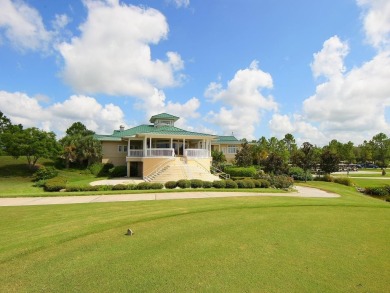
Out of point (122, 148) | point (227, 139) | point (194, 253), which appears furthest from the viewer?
point (227, 139)

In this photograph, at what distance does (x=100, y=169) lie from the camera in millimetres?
33625

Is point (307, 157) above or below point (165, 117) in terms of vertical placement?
below

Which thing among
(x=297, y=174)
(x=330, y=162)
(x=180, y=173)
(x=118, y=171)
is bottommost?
(x=297, y=174)

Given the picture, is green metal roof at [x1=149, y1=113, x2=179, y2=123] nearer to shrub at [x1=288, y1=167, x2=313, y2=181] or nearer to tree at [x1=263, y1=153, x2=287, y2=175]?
tree at [x1=263, y1=153, x2=287, y2=175]

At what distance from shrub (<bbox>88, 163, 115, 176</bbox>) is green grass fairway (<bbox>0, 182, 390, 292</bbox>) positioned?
23579 mm

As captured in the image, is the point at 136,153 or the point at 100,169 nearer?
the point at 136,153

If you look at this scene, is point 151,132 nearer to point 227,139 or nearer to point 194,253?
point 227,139

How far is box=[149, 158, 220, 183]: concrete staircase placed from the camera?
25.7m

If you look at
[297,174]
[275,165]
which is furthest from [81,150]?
[297,174]

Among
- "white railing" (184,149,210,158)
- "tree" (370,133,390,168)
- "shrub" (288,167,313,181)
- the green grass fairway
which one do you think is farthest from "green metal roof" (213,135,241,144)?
"tree" (370,133,390,168)

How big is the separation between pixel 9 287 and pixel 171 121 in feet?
114

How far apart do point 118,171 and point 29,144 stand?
9787 mm

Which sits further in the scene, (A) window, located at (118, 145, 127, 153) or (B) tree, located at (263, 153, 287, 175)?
(A) window, located at (118, 145, 127, 153)

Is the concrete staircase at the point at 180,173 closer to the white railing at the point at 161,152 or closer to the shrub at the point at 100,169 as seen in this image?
the white railing at the point at 161,152
